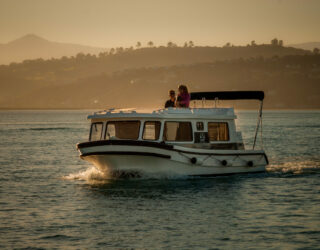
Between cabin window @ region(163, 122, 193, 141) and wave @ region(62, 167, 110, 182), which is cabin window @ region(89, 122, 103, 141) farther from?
cabin window @ region(163, 122, 193, 141)

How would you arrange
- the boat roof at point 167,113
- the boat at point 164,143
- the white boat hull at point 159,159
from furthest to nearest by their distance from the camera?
the boat roof at point 167,113, the boat at point 164,143, the white boat hull at point 159,159

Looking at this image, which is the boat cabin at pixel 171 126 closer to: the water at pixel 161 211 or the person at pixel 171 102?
the person at pixel 171 102

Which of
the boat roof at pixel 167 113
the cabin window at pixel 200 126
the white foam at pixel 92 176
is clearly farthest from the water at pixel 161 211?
the boat roof at pixel 167 113

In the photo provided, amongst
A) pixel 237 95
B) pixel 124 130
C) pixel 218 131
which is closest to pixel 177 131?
pixel 124 130

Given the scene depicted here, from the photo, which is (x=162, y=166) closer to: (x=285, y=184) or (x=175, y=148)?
(x=175, y=148)

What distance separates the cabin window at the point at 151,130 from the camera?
2567 cm

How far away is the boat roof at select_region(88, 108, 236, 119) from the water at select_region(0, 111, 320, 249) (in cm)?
285

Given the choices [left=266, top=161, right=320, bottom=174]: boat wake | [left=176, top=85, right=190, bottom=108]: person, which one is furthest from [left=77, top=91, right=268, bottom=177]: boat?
[left=266, top=161, right=320, bottom=174]: boat wake

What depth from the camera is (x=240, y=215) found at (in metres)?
20.1

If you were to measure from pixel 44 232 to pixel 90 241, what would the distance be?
1853 mm

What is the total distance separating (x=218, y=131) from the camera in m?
28.2

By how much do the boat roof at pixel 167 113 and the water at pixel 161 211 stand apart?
2850 mm

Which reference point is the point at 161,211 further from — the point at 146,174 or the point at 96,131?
the point at 96,131

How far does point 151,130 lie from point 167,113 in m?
1.05
